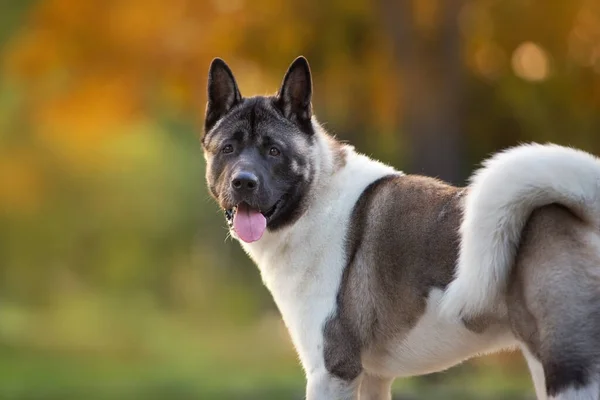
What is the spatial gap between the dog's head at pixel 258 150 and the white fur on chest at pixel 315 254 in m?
0.09

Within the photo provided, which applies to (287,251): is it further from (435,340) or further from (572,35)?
(572,35)

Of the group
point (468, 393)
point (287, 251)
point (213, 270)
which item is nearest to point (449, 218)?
point (287, 251)

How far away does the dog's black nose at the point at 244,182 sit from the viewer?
512 centimetres

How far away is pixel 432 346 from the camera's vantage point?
4906mm

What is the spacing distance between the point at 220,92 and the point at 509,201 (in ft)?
6.50

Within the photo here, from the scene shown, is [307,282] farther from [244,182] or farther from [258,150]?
[258,150]

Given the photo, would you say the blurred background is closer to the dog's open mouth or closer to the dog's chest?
the dog's chest

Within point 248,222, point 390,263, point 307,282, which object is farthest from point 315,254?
point 390,263

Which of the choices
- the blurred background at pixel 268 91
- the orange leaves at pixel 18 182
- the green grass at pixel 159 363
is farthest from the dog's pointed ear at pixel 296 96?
the orange leaves at pixel 18 182

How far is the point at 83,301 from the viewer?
58.6ft

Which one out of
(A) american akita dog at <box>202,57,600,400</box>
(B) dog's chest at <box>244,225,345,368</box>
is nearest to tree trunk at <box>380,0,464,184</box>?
(A) american akita dog at <box>202,57,600,400</box>

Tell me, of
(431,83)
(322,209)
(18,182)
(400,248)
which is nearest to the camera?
(400,248)

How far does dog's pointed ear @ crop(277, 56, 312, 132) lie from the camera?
5.52 meters

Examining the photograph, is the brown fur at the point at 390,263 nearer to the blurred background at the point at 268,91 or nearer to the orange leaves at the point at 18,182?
the blurred background at the point at 268,91
